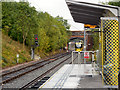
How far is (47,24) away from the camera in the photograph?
53.2 m

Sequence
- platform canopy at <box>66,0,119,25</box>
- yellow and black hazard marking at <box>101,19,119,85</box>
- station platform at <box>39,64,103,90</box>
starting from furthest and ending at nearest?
station platform at <box>39,64,103,90</box> < yellow and black hazard marking at <box>101,19,119,85</box> < platform canopy at <box>66,0,119,25</box>

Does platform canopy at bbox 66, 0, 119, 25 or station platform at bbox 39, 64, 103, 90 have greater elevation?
platform canopy at bbox 66, 0, 119, 25

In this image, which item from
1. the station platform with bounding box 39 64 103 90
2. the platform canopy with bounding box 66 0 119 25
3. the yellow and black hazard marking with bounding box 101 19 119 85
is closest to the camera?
the platform canopy with bounding box 66 0 119 25

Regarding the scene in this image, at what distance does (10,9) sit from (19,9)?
551 cm

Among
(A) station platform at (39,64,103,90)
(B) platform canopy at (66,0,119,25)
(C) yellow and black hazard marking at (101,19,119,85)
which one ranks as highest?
(B) platform canopy at (66,0,119,25)

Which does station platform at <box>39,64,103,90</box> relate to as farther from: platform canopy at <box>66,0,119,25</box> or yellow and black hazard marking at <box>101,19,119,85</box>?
platform canopy at <box>66,0,119,25</box>

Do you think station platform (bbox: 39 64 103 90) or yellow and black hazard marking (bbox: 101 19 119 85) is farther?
station platform (bbox: 39 64 103 90)

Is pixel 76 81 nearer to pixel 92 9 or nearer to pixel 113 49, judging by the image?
pixel 113 49

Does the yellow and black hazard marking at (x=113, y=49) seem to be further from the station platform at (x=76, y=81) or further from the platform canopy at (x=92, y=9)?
the station platform at (x=76, y=81)

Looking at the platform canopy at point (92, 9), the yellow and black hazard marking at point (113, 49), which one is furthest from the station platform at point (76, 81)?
the platform canopy at point (92, 9)

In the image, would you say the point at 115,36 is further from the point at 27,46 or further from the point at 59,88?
the point at 27,46

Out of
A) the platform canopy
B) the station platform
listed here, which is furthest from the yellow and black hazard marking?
the station platform

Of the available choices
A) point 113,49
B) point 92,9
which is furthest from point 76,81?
point 92,9

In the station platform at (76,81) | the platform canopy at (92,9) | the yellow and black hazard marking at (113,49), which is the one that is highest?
the platform canopy at (92,9)
